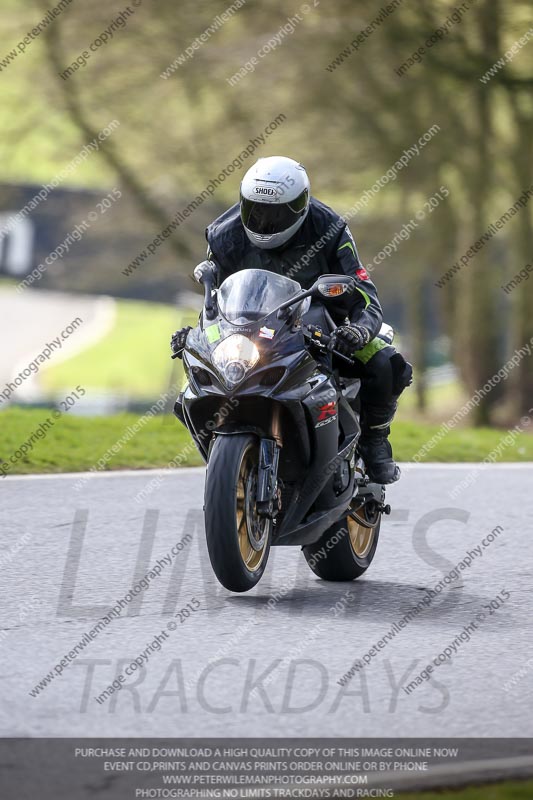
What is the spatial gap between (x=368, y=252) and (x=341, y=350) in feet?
61.7

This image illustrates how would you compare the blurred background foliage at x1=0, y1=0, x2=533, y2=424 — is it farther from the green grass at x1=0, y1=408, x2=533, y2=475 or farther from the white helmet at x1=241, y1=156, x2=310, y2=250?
the white helmet at x1=241, y1=156, x2=310, y2=250

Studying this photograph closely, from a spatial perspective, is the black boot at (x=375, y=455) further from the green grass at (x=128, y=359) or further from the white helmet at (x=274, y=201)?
the green grass at (x=128, y=359)

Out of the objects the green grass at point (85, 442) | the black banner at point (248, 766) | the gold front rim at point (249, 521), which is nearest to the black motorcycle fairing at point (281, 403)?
the gold front rim at point (249, 521)

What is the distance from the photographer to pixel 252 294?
21.5ft

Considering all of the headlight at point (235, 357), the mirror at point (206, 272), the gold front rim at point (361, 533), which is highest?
the headlight at point (235, 357)

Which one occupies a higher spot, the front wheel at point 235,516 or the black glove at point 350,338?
the black glove at point 350,338

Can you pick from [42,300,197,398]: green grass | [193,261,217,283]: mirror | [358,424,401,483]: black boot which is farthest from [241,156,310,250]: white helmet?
[42,300,197,398]: green grass

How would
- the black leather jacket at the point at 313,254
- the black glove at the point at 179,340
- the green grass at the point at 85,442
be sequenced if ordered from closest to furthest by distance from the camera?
the black glove at the point at 179,340, the black leather jacket at the point at 313,254, the green grass at the point at 85,442

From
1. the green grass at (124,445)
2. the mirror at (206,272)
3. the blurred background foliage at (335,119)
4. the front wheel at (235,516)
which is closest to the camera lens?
the front wheel at (235,516)

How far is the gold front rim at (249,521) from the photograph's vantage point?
623 centimetres

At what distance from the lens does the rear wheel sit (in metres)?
7.12

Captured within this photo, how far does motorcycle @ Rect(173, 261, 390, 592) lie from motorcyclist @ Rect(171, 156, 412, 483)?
0.68ft

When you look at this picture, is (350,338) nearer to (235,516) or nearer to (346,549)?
(235,516)

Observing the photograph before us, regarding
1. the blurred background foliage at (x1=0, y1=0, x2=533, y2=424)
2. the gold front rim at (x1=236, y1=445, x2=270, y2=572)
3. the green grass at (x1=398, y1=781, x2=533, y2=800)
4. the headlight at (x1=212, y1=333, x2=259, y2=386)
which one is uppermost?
the green grass at (x1=398, y1=781, x2=533, y2=800)
